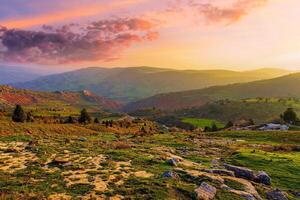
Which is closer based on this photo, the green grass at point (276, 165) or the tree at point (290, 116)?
the green grass at point (276, 165)

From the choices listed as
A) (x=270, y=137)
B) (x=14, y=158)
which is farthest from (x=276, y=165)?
(x=270, y=137)

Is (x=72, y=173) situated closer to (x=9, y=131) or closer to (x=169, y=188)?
(x=169, y=188)

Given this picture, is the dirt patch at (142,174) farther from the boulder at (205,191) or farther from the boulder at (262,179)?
the boulder at (262,179)

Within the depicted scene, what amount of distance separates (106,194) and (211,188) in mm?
8948

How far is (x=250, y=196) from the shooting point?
2839 centimetres

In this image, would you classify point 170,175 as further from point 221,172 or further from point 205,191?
point 221,172

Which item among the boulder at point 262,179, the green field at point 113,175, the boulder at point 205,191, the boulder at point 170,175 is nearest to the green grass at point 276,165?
the green field at point 113,175

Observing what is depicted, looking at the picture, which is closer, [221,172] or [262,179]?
[262,179]

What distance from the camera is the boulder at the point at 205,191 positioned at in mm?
26750

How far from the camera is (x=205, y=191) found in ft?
90.8

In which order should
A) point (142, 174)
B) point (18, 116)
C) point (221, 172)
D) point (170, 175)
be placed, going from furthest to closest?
1. point (18, 116)
2. point (221, 172)
3. point (142, 174)
4. point (170, 175)

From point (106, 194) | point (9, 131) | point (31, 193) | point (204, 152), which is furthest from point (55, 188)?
point (9, 131)

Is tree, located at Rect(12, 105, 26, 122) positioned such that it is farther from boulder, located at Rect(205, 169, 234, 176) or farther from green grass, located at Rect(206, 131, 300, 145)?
boulder, located at Rect(205, 169, 234, 176)

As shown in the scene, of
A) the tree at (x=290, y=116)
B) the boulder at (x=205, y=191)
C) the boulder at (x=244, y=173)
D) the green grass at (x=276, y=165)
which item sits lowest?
the tree at (x=290, y=116)
